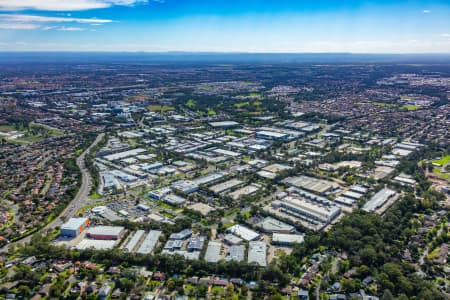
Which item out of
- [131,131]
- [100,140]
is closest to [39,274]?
[100,140]

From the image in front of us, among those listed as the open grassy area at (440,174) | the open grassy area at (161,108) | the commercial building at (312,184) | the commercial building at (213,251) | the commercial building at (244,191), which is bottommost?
the commercial building at (213,251)

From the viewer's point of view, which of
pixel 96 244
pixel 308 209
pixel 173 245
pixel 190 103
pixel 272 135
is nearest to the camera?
pixel 173 245

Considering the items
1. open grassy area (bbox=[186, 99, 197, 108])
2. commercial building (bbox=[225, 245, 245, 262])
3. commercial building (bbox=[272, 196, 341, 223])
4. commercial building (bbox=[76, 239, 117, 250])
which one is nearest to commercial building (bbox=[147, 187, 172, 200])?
commercial building (bbox=[76, 239, 117, 250])

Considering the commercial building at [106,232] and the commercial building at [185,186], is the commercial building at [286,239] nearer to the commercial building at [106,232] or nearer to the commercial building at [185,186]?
the commercial building at [185,186]

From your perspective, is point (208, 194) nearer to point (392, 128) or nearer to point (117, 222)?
point (117, 222)

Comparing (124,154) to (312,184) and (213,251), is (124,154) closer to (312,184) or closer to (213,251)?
(312,184)

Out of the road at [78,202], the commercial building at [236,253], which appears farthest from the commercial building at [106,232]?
the commercial building at [236,253]

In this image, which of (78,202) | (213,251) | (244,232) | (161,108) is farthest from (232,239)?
(161,108)
